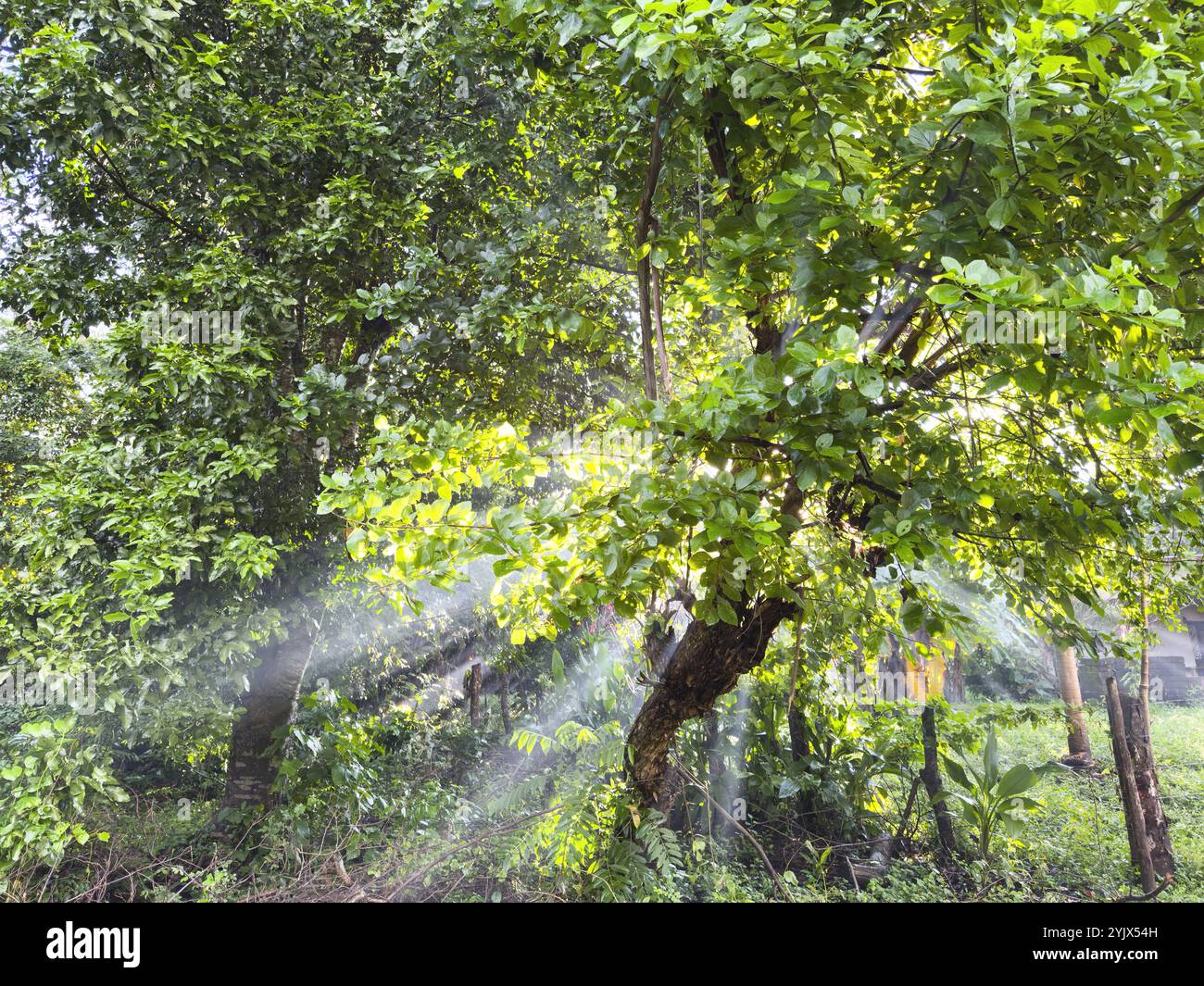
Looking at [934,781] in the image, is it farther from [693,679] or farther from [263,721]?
[263,721]

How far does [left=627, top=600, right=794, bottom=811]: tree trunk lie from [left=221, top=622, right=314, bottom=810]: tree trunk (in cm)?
217

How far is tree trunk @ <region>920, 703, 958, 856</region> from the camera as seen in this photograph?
469 cm

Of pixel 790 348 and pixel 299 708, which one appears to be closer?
pixel 790 348

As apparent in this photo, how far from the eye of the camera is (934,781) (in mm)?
4785

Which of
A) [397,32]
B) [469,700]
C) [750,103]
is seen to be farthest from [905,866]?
[397,32]

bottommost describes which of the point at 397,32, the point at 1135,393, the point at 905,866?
the point at 905,866

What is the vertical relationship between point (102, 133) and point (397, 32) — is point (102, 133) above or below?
below

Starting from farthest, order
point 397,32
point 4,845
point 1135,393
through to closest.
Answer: point 397,32 < point 4,845 < point 1135,393

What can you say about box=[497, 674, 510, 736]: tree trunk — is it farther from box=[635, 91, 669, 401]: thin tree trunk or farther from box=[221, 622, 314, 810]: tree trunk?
box=[635, 91, 669, 401]: thin tree trunk

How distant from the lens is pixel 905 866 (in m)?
4.52

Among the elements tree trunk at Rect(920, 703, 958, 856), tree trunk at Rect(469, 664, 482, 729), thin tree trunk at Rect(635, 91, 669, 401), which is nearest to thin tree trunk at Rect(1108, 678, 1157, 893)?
tree trunk at Rect(920, 703, 958, 856)

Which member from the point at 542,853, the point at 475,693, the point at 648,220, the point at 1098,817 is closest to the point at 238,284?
the point at 648,220
